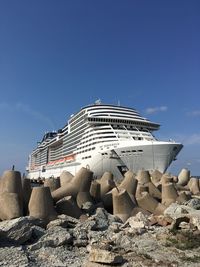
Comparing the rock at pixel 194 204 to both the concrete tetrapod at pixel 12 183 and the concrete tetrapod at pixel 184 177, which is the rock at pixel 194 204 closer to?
the concrete tetrapod at pixel 12 183

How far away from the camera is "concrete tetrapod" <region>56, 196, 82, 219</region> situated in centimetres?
1284

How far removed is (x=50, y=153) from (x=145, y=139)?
27.6 metres

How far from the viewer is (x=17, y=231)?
932 cm

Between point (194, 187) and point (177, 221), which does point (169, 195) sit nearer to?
point (177, 221)

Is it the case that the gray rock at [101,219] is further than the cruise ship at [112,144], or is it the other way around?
the cruise ship at [112,144]

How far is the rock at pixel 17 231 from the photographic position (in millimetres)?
9117

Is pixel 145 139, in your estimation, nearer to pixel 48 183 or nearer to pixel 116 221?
pixel 48 183

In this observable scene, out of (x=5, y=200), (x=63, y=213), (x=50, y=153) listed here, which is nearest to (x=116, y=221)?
(x=63, y=213)

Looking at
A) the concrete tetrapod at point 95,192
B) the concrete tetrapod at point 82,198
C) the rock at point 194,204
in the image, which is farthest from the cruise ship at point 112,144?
the concrete tetrapod at point 82,198

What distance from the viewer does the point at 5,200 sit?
11.6m

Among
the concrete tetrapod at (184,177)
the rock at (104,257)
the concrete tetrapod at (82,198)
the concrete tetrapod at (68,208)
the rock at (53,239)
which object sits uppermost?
the concrete tetrapod at (184,177)

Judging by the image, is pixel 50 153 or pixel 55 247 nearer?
pixel 55 247

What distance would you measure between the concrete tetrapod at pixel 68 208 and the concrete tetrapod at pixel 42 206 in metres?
0.96

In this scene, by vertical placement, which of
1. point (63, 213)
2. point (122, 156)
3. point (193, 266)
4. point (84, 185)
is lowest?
point (193, 266)
